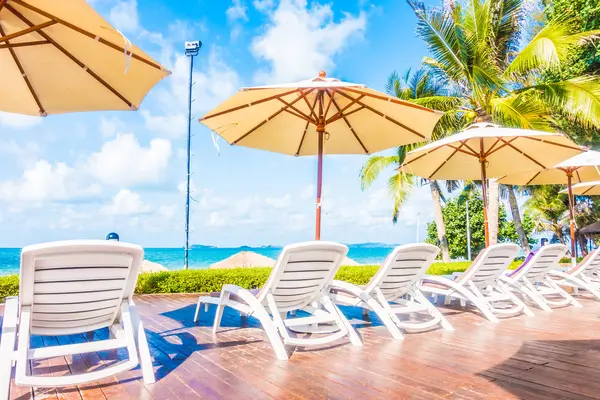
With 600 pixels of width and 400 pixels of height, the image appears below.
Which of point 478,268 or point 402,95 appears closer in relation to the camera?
point 478,268

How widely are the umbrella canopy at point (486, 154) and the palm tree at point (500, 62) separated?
423cm

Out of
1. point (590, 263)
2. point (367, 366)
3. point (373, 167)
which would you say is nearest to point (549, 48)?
point (590, 263)

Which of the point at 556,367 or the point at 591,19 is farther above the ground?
the point at 591,19

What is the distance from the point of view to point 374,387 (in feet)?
9.03

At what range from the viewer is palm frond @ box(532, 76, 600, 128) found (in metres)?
11.0

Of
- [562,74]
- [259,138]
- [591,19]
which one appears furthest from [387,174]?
[259,138]

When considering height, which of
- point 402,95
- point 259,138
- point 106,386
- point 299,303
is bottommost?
point 106,386

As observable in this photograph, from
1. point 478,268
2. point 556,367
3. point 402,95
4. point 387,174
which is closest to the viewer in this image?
point 556,367

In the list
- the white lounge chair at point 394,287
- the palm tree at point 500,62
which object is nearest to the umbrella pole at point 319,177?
the white lounge chair at point 394,287

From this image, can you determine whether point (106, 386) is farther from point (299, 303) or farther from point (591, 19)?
point (591, 19)

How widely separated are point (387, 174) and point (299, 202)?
3284cm

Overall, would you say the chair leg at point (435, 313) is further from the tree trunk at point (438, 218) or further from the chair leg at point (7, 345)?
the tree trunk at point (438, 218)

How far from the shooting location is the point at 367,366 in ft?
10.6

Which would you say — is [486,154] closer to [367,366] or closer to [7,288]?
[367,366]
